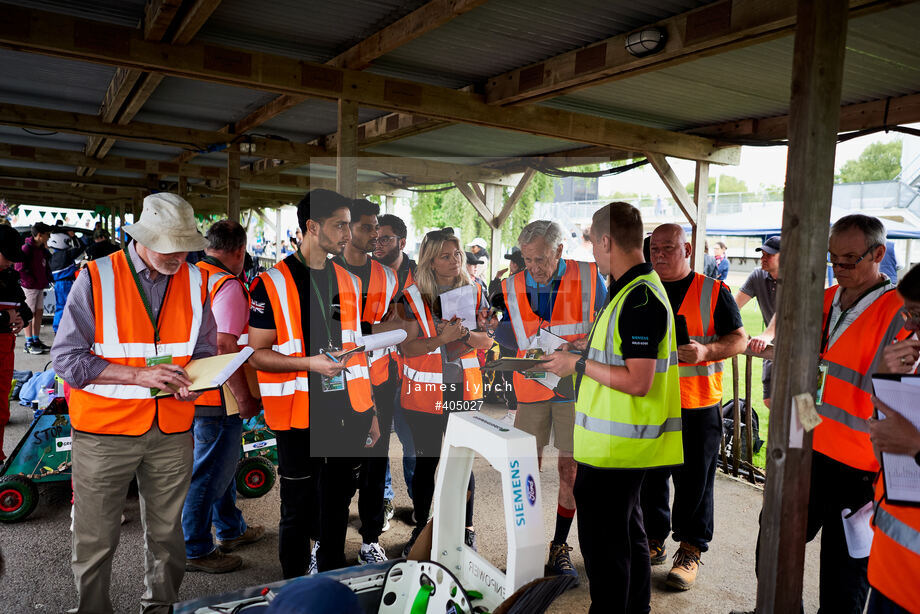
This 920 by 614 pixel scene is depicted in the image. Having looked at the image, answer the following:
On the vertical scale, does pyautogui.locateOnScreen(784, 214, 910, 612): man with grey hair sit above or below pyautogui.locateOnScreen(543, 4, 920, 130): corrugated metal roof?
below

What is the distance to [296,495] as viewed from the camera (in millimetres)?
2793

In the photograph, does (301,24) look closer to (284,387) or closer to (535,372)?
(284,387)

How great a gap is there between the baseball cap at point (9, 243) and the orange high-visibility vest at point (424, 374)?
280 cm

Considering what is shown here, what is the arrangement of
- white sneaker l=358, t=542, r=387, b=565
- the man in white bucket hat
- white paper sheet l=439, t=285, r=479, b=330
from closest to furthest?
the man in white bucket hat
white sneaker l=358, t=542, r=387, b=565
white paper sheet l=439, t=285, r=479, b=330

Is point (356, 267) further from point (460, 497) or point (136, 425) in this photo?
point (460, 497)

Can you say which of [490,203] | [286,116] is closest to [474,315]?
[490,203]

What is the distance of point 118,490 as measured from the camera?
249cm

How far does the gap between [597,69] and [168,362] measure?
3.39m

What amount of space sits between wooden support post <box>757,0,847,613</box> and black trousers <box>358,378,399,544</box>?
190 cm

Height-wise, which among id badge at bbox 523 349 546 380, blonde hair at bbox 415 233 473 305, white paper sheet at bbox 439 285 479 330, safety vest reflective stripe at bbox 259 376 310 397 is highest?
blonde hair at bbox 415 233 473 305

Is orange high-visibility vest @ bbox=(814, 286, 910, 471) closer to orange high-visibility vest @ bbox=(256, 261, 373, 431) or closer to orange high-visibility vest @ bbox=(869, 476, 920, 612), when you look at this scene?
orange high-visibility vest @ bbox=(869, 476, 920, 612)

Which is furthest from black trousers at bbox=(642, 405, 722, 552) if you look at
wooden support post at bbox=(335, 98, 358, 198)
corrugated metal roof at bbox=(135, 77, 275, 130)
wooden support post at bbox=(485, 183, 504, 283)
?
corrugated metal roof at bbox=(135, 77, 275, 130)

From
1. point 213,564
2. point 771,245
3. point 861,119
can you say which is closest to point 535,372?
point 213,564

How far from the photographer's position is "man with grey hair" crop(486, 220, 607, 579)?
350cm
